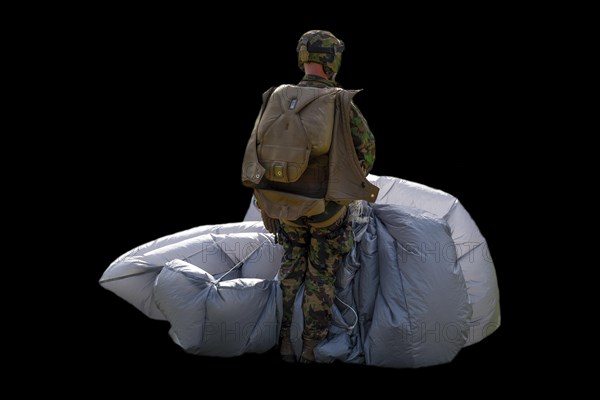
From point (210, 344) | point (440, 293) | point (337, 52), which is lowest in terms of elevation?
point (210, 344)

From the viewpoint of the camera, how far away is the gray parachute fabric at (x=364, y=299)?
16.9 ft

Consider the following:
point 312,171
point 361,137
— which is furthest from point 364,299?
point 361,137

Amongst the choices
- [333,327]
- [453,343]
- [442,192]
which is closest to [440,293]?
[453,343]

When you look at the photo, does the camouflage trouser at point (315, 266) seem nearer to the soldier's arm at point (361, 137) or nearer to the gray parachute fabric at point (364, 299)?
the gray parachute fabric at point (364, 299)

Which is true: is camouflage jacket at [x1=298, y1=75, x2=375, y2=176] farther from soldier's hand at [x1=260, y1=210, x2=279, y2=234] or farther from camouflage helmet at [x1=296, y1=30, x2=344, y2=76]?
soldier's hand at [x1=260, y1=210, x2=279, y2=234]

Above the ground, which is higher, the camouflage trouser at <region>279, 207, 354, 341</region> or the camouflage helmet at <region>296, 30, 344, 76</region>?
the camouflage helmet at <region>296, 30, 344, 76</region>

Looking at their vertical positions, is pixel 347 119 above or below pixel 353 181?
above

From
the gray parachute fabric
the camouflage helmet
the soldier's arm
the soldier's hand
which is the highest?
the camouflage helmet

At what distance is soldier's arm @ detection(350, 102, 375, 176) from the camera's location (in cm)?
505

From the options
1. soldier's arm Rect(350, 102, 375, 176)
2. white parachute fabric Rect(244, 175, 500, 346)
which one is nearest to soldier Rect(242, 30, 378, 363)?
soldier's arm Rect(350, 102, 375, 176)

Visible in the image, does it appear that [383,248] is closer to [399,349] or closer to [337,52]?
[399,349]

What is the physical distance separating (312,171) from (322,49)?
0.68 metres

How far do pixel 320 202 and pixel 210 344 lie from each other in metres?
1.03

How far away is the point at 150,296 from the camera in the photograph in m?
5.68
